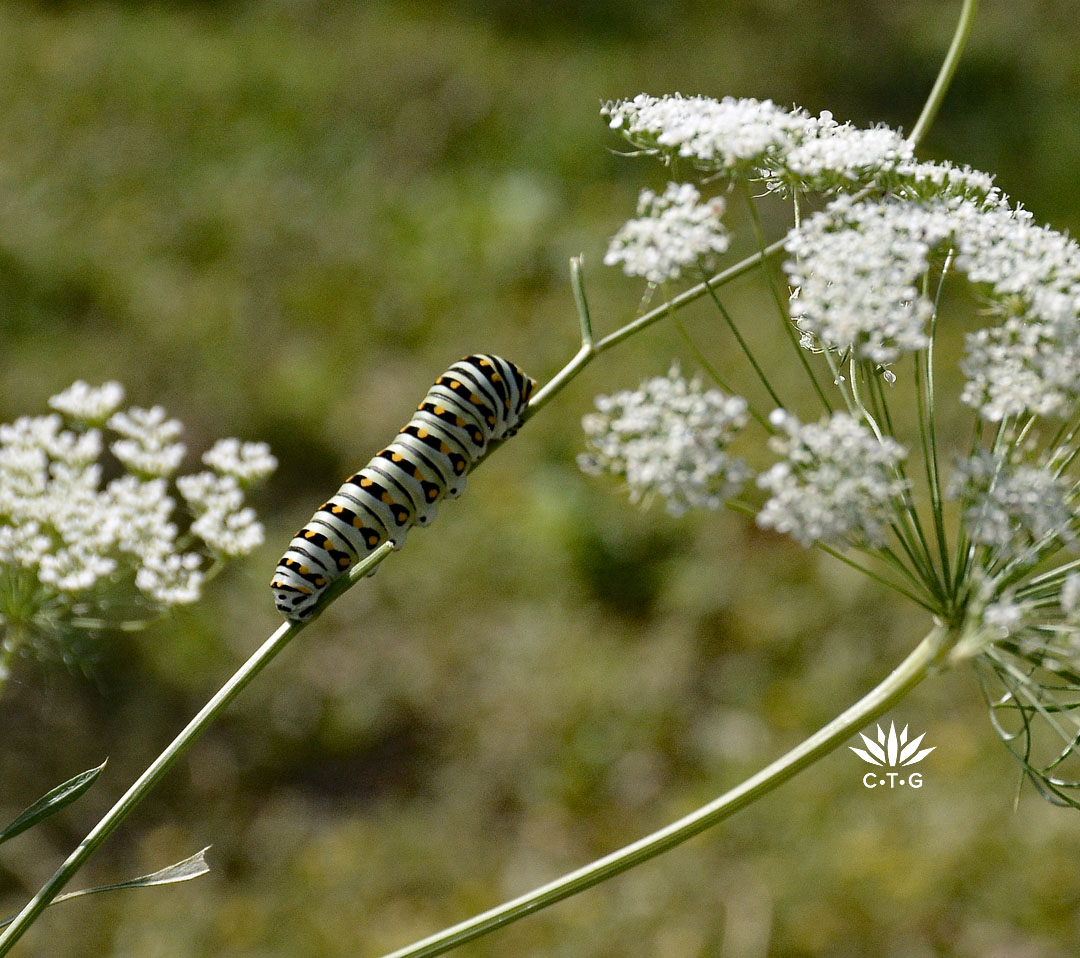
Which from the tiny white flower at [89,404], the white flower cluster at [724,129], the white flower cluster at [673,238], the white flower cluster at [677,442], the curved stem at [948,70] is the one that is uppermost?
the curved stem at [948,70]

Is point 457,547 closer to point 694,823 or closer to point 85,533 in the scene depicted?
point 85,533

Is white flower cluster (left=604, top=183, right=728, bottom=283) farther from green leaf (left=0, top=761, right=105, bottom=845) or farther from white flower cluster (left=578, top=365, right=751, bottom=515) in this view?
green leaf (left=0, top=761, right=105, bottom=845)

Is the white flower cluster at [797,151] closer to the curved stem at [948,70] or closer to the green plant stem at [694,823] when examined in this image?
the curved stem at [948,70]

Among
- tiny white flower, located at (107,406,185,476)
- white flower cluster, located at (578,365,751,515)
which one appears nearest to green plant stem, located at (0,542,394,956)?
white flower cluster, located at (578,365,751,515)

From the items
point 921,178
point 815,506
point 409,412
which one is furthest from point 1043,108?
point 815,506

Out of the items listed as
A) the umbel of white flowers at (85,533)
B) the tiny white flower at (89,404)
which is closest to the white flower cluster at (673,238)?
the umbel of white flowers at (85,533)

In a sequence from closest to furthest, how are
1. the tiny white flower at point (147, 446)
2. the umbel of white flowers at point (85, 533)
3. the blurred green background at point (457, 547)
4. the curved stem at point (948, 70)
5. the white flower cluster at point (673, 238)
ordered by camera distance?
1. the white flower cluster at point (673, 238)
2. the curved stem at point (948, 70)
3. the umbel of white flowers at point (85, 533)
4. the tiny white flower at point (147, 446)
5. the blurred green background at point (457, 547)

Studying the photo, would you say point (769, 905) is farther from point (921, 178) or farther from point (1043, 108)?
point (1043, 108)
